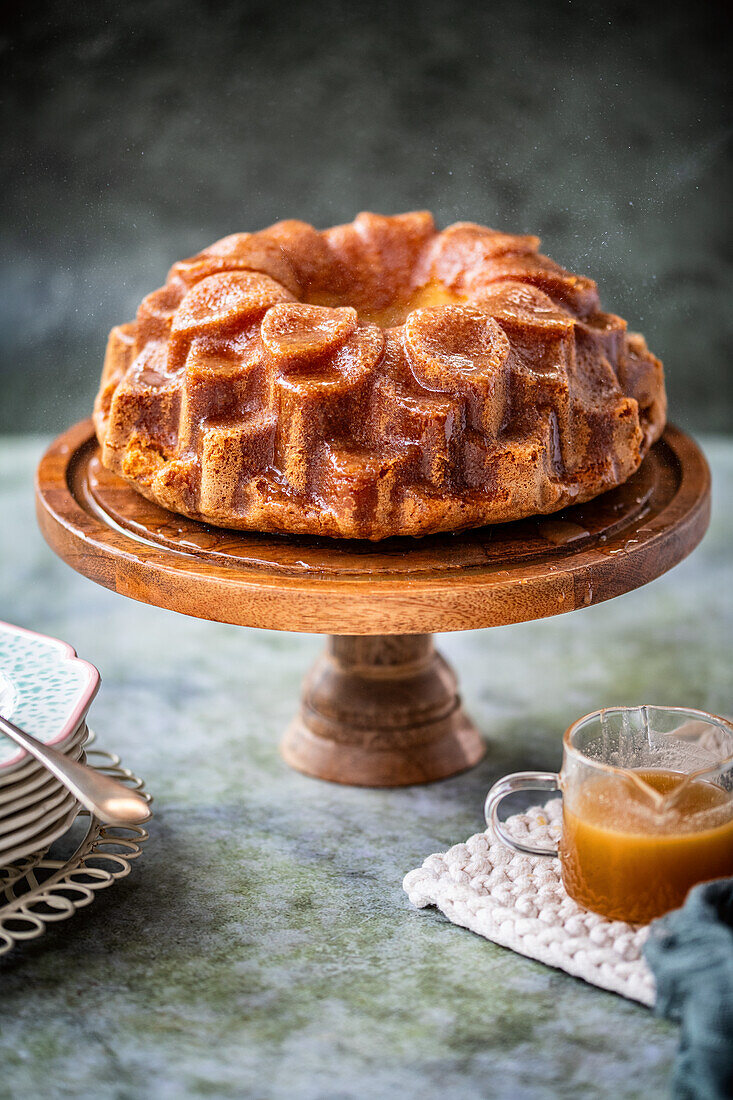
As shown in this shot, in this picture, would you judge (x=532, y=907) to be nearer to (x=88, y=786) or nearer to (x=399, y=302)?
(x=88, y=786)

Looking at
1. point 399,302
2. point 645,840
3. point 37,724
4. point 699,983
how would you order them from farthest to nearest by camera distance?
point 399,302
point 37,724
point 645,840
point 699,983

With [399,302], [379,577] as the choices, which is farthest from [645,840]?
[399,302]

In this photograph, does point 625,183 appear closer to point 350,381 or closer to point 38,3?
point 350,381

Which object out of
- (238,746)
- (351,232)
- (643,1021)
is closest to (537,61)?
(351,232)

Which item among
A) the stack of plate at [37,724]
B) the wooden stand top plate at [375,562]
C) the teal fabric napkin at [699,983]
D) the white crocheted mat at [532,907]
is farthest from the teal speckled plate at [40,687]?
the teal fabric napkin at [699,983]

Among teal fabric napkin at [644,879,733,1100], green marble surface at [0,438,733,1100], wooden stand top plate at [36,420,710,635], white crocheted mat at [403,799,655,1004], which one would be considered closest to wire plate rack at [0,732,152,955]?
green marble surface at [0,438,733,1100]
